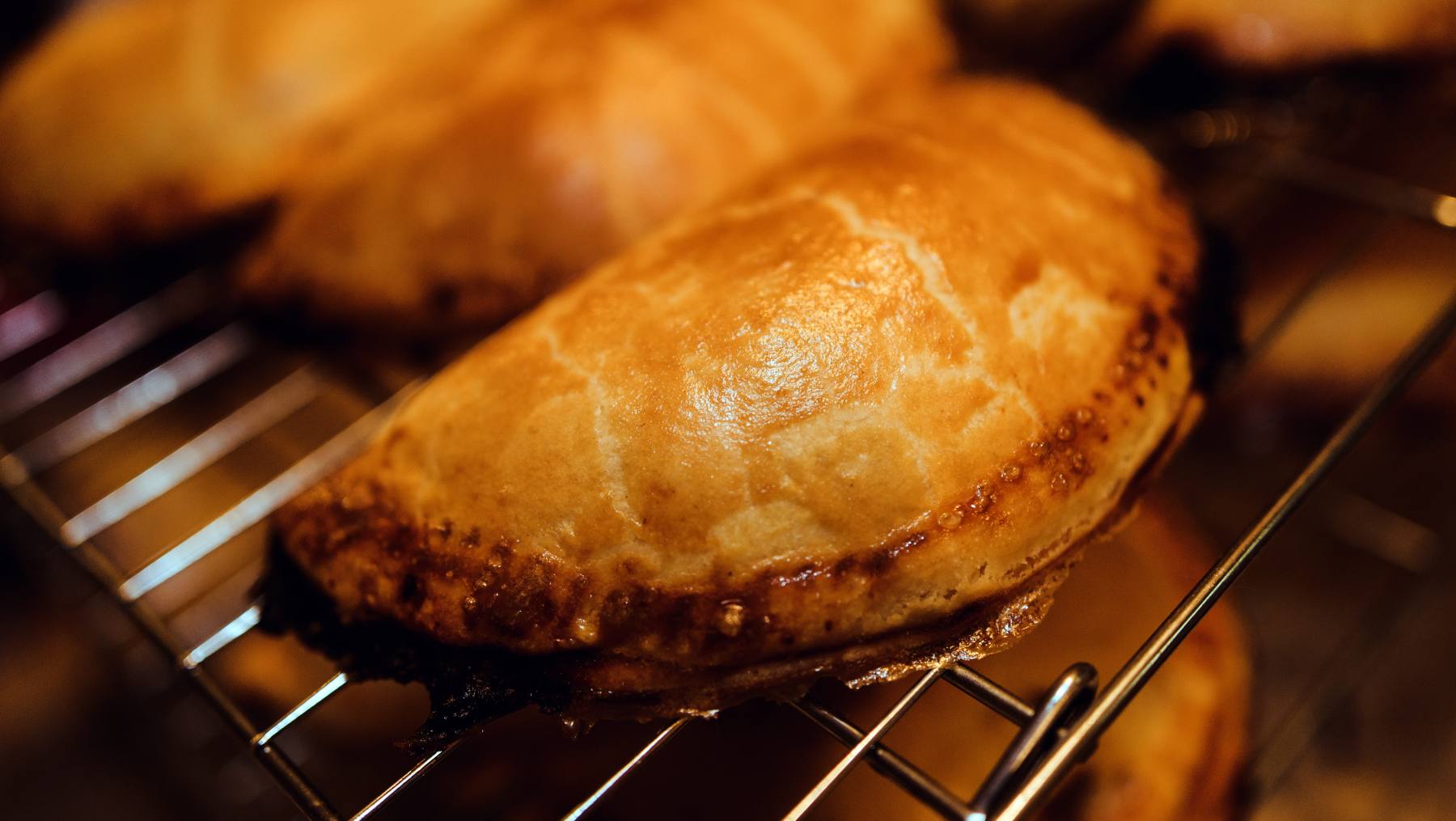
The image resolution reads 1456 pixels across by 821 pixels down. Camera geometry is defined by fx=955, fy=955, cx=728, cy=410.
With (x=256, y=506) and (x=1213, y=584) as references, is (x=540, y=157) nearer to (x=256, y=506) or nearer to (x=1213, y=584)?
(x=256, y=506)

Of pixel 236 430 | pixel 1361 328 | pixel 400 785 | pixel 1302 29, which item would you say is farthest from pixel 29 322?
pixel 1361 328

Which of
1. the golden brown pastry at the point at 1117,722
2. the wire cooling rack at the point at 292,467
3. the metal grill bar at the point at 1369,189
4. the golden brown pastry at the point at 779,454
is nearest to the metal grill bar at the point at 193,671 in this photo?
the wire cooling rack at the point at 292,467

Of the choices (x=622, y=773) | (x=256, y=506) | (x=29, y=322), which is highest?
(x=29, y=322)

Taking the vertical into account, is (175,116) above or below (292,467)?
above

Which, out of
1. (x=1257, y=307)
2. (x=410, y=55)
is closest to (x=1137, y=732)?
(x=1257, y=307)

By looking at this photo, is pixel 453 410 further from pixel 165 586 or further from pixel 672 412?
pixel 165 586

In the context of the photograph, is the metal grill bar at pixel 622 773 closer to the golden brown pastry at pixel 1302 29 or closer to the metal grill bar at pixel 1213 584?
the metal grill bar at pixel 1213 584
